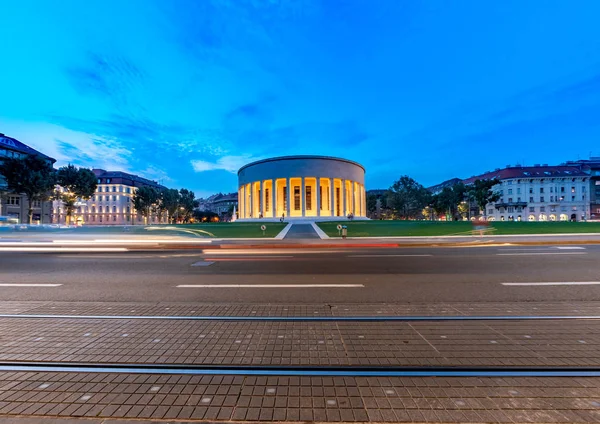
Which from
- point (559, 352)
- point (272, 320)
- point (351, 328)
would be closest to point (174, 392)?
point (272, 320)

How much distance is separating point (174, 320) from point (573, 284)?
954 centimetres

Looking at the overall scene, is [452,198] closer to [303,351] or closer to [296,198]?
[296,198]

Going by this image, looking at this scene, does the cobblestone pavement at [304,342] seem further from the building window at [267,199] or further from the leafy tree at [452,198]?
the leafy tree at [452,198]

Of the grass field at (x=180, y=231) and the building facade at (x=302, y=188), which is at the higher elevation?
the building facade at (x=302, y=188)

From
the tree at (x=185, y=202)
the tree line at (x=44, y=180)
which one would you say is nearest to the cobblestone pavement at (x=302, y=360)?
the tree line at (x=44, y=180)

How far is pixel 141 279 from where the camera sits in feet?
27.7

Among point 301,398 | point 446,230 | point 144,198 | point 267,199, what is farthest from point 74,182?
point 301,398

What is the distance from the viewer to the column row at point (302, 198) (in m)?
66.6

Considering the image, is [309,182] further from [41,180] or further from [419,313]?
[419,313]

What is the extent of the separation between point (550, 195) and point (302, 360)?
108 meters

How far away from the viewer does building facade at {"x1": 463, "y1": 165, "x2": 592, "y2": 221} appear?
8200 centimetres

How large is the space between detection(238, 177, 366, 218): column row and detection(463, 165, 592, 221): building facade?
4803cm

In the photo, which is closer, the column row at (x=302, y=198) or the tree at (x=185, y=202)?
the column row at (x=302, y=198)

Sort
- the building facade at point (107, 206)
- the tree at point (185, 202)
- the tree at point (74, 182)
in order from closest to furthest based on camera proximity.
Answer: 1. the tree at point (74, 182)
2. the tree at point (185, 202)
3. the building facade at point (107, 206)
